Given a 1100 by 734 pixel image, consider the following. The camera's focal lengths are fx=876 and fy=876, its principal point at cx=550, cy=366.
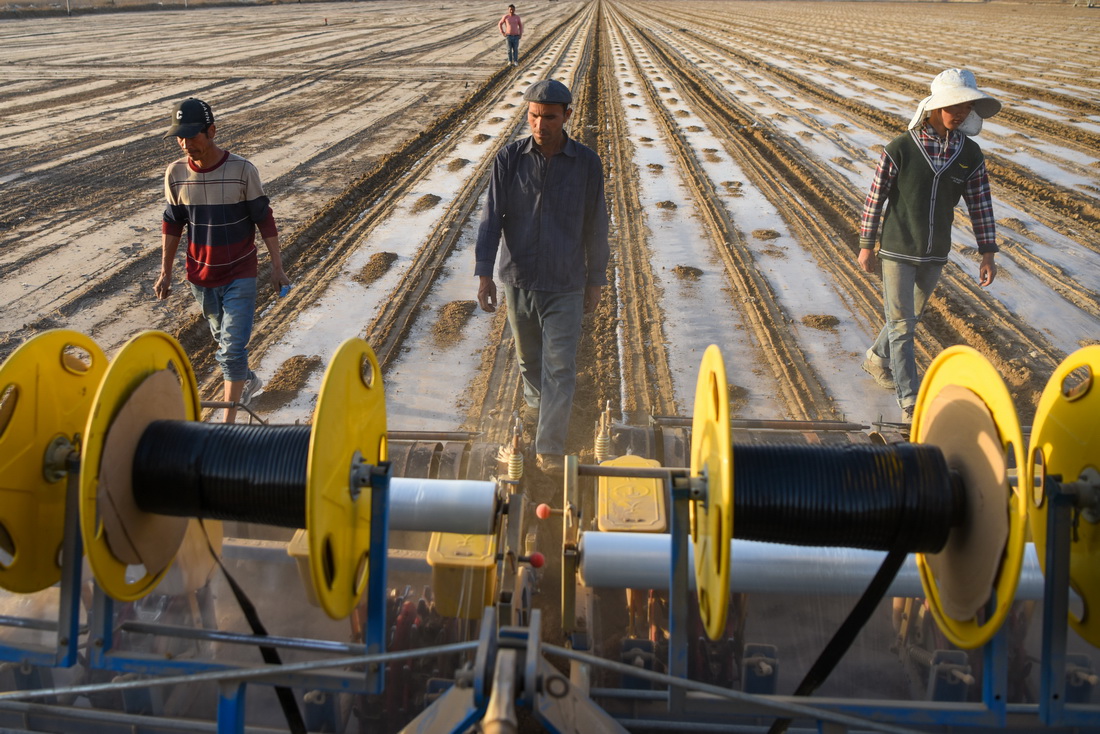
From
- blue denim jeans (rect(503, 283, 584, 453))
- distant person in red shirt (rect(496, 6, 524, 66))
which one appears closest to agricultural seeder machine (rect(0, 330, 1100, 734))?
blue denim jeans (rect(503, 283, 584, 453))

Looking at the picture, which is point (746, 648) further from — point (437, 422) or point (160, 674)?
point (437, 422)

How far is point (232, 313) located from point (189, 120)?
1.09 m

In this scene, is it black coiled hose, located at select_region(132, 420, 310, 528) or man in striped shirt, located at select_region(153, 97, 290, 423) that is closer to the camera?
black coiled hose, located at select_region(132, 420, 310, 528)

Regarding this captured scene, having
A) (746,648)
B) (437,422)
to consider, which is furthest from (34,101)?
(746,648)

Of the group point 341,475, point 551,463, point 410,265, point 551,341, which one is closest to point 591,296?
point 551,341

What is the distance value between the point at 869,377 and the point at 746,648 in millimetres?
3307

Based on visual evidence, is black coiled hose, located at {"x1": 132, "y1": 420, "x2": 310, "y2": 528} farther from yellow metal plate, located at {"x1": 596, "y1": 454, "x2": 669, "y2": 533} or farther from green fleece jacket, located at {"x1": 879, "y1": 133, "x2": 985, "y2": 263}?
green fleece jacket, located at {"x1": 879, "y1": 133, "x2": 985, "y2": 263}

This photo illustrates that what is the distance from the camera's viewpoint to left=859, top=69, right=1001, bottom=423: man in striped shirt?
482 centimetres

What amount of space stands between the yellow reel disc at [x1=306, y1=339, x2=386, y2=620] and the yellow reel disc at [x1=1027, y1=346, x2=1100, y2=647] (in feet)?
6.31

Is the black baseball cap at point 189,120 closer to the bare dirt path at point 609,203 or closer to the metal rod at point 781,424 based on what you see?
the bare dirt path at point 609,203

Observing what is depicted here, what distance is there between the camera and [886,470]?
267 centimetres

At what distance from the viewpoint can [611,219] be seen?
9.41 m

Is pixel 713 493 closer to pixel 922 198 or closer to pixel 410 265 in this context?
pixel 922 198

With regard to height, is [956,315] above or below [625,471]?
below
